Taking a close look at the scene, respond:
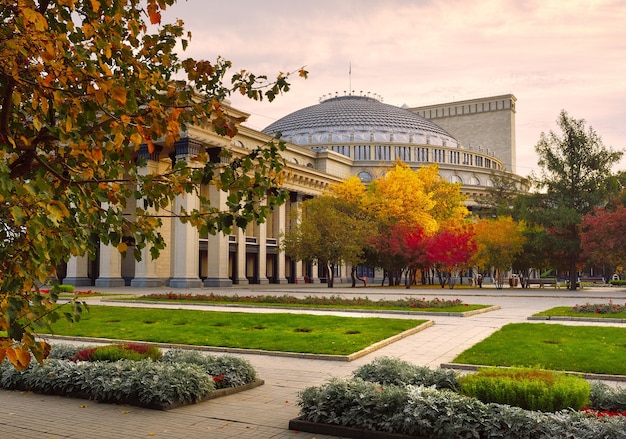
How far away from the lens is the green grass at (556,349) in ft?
48.4

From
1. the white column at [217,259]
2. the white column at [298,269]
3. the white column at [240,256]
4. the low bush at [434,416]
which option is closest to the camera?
the low bush at [434,416]

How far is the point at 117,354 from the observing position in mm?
13281

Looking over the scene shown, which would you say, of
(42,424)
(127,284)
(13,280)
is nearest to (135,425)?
(42,424)

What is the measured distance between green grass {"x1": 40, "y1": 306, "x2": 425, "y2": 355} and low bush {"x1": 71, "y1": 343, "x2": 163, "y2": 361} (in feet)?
15.1

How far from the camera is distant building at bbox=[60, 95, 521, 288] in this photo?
54.1 meters

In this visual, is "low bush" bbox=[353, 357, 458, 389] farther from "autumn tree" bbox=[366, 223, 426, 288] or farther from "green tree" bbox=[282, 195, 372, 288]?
"autumn tree" bbox=[366, 223, 426, 288]

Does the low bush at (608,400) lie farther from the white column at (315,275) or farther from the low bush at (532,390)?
the white column at (315,275)

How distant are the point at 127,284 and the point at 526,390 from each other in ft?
177

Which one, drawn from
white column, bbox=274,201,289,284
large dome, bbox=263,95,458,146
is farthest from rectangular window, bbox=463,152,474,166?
white column, bbox=274,201,289,284

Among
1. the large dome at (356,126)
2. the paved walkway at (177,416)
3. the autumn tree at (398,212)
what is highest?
the large dome at (356,126)

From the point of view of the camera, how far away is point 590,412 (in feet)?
27.9

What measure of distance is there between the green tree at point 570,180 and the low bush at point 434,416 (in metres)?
50.3

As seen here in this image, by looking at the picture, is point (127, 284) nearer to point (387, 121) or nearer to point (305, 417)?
point (305, 417)

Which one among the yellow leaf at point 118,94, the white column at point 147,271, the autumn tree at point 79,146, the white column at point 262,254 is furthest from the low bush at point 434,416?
the white column at point 262,254
